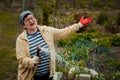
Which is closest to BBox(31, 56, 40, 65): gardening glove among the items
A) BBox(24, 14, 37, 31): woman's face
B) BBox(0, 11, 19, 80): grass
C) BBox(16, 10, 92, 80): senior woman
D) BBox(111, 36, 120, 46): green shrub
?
BBox(16, 10, 92, 80): senior woman

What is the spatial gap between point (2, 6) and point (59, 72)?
1282 centimetres

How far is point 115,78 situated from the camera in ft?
26.2

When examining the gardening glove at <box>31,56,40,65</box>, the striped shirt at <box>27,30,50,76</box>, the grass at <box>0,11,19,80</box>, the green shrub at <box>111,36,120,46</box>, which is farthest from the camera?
the green shrub at <box>111,36,120,46</box>

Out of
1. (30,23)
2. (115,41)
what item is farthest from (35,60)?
(115,41)

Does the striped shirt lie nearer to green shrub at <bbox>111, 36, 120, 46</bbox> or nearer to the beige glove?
the beige glove

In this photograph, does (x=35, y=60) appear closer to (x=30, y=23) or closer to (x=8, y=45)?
(x=30, y=23)

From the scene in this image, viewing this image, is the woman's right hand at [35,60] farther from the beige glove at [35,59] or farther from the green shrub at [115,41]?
the green shrub at [115,41]

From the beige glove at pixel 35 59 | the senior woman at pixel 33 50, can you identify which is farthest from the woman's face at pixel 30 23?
the beige glove at pixel 35 59

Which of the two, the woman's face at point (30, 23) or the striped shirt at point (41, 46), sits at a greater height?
the woman's face at point (30, 23)

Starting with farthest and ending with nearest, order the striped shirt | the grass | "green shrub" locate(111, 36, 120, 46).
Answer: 1. "green shrub" locate(111, 36, 120, 46)
2. the grass
3. the striped shirt

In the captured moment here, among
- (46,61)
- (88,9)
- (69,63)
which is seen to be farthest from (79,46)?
(88,9)

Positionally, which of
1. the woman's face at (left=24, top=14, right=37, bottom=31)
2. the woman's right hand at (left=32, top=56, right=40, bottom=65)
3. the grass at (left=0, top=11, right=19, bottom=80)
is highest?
the woman's face at (left=24, top=14, right=37, bottom=31)

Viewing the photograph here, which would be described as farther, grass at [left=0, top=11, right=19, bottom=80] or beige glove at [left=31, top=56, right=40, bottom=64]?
grass at [left=0, top=11, right=19, bottom=80]

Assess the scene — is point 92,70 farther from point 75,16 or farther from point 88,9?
point 88,9
